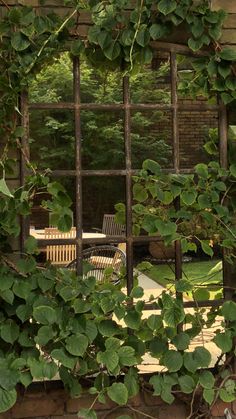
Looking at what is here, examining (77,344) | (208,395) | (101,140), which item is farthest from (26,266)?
(101,140)

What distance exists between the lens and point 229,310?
2379 millimetres

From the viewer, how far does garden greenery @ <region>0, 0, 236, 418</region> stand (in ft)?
7.22

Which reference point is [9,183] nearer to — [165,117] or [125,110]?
[125,110]

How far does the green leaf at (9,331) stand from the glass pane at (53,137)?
5.77 m

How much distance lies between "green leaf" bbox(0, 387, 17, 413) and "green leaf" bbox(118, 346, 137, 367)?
0.44 m

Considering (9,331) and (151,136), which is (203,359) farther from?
(151,136)

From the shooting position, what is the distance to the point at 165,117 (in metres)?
9.13

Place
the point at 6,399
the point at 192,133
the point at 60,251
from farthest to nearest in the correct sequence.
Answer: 1. the point at 192,133
2. the point at 60,251
3. the point at 6,399

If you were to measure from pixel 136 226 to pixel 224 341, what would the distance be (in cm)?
63

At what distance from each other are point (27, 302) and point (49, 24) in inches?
45.5

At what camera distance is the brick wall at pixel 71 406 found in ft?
7.79

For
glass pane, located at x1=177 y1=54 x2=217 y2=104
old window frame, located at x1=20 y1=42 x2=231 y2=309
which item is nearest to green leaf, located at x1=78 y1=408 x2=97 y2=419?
old window frame, located at x1=20 y1=42 x2=231 y2=309

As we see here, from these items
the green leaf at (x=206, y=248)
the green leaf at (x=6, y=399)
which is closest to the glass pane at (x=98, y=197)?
the green leaf at (x=206, y=248)

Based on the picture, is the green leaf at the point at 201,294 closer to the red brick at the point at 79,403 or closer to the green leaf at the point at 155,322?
the green leaf at the point at 155,322
